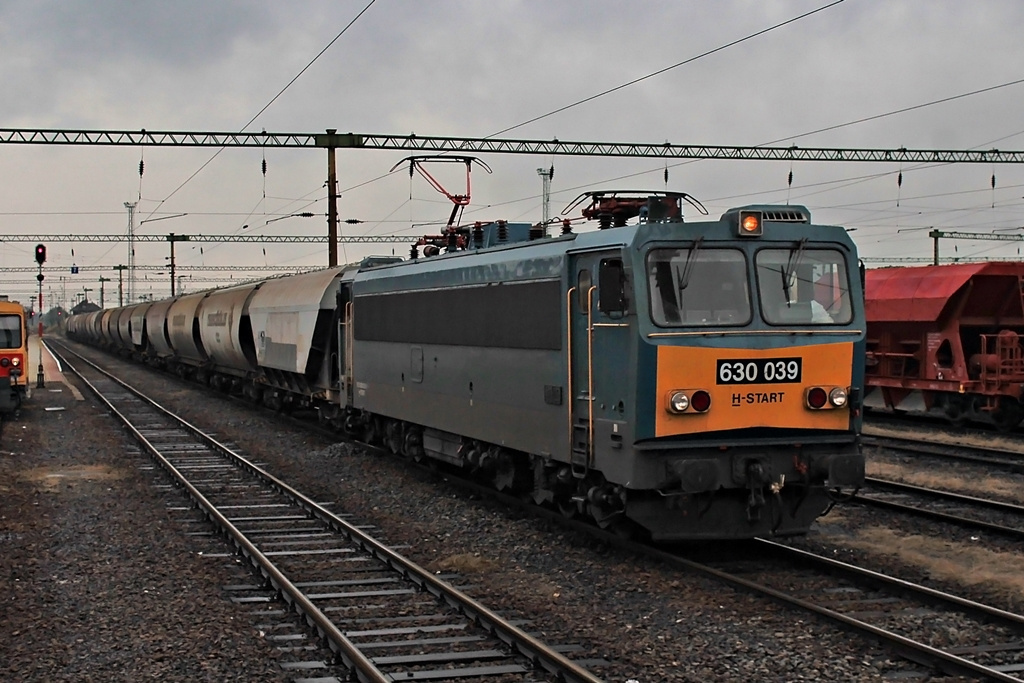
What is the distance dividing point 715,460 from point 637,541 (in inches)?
67.1

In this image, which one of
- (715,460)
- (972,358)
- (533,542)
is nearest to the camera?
(715,460)

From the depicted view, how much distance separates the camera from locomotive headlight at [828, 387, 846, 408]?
10.4 m

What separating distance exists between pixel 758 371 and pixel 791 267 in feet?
3.51

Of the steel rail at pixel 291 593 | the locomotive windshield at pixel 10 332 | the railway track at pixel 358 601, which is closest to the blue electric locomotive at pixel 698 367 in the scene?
the railway track at pixel 358 601

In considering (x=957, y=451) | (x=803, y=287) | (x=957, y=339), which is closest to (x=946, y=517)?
(x=803, y=287)

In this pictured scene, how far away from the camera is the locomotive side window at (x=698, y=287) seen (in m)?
10.0

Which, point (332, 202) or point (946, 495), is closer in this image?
point (946, 495)

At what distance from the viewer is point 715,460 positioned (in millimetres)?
10000

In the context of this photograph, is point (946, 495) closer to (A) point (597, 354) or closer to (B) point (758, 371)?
(B) point (758, 371)

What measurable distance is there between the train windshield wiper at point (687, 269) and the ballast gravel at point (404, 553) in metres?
2.60

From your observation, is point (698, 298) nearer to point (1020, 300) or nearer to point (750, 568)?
point (750, 568)

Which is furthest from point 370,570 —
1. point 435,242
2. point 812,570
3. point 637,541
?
point 435,242

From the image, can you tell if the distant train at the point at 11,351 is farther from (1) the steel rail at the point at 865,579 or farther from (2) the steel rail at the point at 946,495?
(2) the steel rail at the point at 946,495

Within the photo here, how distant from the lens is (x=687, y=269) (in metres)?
10.1
